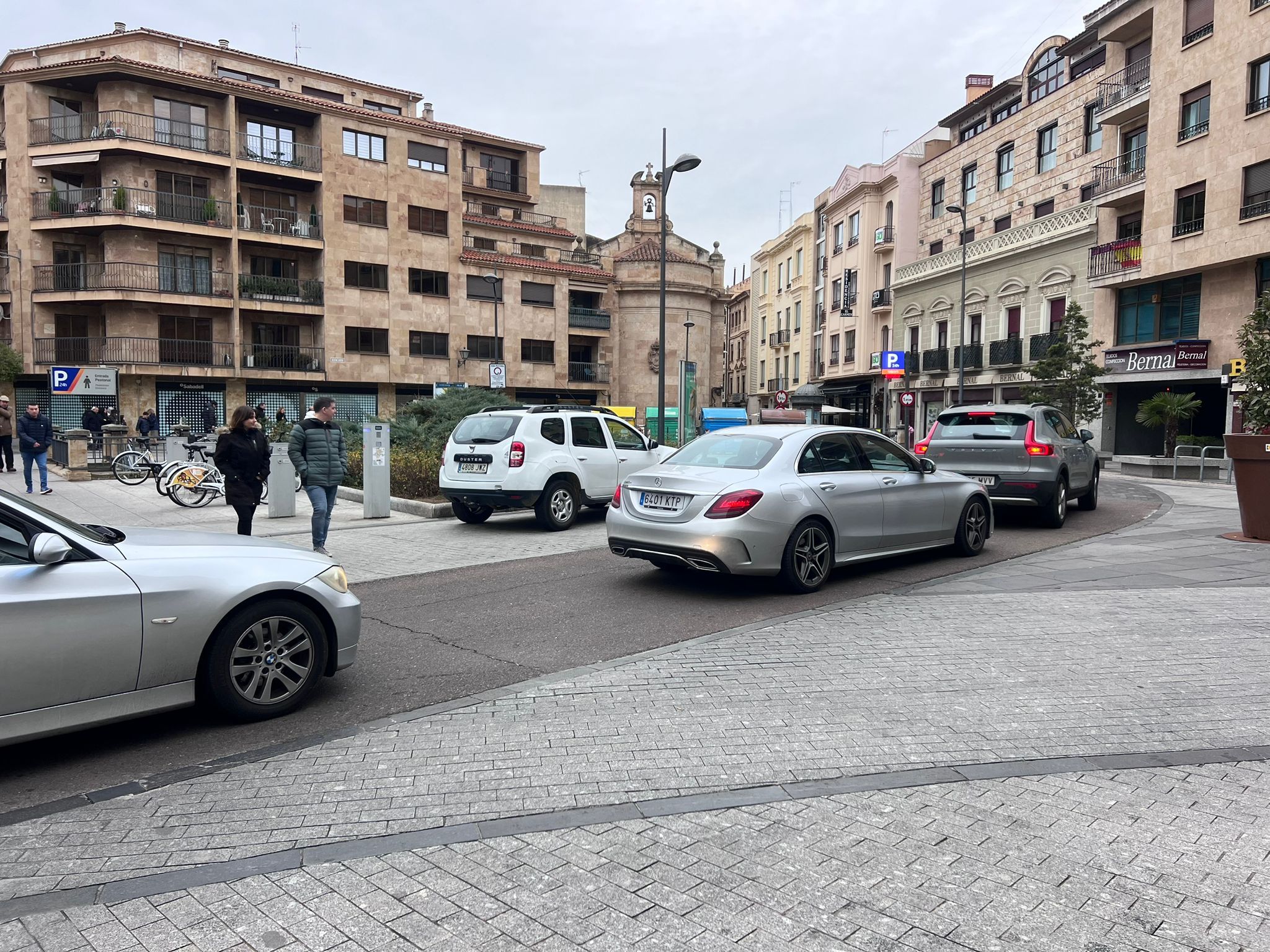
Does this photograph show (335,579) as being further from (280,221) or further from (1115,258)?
(280,221)

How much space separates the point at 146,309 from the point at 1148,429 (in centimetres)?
3993

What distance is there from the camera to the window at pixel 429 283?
150 feet

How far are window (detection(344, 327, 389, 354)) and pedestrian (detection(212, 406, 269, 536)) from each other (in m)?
35.3

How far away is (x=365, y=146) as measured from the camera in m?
43.8

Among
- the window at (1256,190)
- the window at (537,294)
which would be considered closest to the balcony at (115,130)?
the window at (537,294)

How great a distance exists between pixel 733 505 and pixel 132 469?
17.1 meters

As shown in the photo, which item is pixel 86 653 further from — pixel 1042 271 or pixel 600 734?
pixel 1042 271

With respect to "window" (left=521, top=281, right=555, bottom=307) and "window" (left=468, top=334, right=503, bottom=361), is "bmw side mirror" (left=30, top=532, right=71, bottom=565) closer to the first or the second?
"window" (left=468, top=334, right=503, bottom=361)

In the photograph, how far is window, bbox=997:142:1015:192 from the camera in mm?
39750

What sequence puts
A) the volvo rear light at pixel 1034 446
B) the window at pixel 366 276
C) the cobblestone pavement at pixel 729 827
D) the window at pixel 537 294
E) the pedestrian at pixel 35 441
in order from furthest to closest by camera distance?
the window at pixel 537 294 < the window at pixel 366 276 < the pedestrian at pixel 35 441 < the volvo rear light at pixel 1034 446 < the cobblestone pavement at pixel 729 827

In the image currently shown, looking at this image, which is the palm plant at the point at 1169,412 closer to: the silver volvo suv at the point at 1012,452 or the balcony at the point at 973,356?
the balcony at the point at 973,356

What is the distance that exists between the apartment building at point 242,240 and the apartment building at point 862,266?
16.6 m

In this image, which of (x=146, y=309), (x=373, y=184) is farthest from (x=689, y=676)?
(x=373, y=184)

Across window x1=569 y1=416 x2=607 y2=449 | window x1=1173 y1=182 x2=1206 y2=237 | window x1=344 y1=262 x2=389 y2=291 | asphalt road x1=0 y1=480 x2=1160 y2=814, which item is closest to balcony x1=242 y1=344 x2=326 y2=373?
window x1=344 y1=262 x2=389 y2=291
